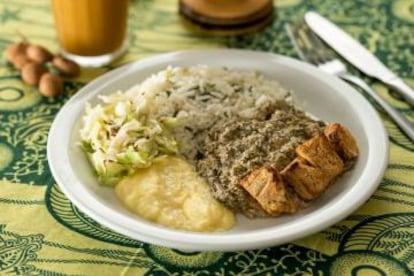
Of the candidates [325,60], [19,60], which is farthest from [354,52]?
[19,60]

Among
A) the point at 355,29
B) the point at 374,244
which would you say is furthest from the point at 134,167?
the point at 355,29

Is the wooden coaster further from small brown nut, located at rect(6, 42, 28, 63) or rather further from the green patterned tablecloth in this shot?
small brown nut, located at rect(6, 42, 28, 63)

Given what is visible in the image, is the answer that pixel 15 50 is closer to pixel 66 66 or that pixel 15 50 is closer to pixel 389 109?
pixel 66 66

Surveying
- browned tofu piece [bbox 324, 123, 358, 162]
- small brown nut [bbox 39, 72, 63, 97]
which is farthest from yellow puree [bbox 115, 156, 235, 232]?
small brown nut [bbox 39, 72, 63, 97]

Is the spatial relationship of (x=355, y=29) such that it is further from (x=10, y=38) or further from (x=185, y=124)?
(x=10, y=38)

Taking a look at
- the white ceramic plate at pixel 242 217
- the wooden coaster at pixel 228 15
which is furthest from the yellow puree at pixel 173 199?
the wooden coaster at pixel 228 15
